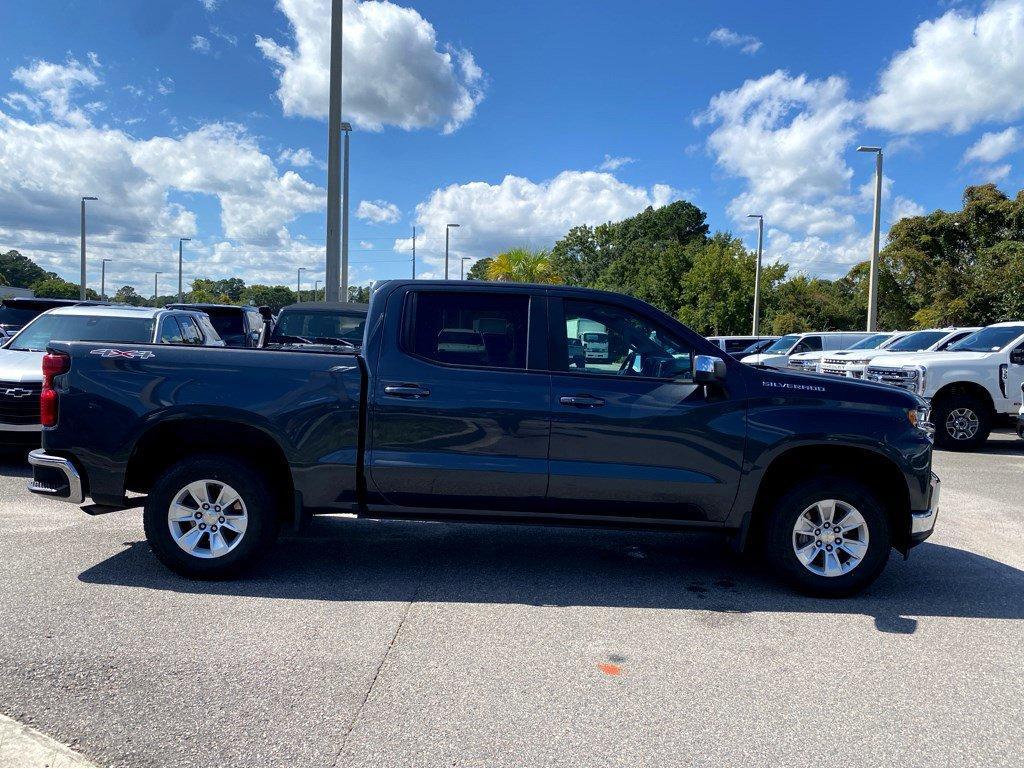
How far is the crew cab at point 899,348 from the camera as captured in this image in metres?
12.8

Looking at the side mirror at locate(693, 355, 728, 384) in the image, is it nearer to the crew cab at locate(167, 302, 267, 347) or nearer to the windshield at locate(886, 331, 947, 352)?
the windshield at locate(886, 331, 947, 352)

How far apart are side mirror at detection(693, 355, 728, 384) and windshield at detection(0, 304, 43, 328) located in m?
15.9

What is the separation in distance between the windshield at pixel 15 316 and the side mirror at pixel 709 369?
52.1 ft

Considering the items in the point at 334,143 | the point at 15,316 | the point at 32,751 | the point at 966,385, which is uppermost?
the point at 334,143

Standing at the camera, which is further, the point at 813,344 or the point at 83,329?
the point at 813,344

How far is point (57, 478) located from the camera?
4.95 m

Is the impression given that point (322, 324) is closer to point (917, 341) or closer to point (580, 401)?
point (580, 401)

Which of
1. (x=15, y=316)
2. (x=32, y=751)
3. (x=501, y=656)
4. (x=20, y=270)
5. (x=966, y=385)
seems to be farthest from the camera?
(x=20, y=270)

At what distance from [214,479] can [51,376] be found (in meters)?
1.23

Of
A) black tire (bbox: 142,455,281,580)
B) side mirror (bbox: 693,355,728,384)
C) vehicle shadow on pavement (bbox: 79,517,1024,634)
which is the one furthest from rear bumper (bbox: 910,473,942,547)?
black tire (bbox: 142,455,281,580)

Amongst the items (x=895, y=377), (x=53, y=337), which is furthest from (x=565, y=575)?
(x=895, y=377)

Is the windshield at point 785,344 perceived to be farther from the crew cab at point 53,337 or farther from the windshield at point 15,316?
the windshield at point 15,316

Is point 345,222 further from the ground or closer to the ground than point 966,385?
further from the ground

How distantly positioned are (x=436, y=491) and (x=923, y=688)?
283cm
